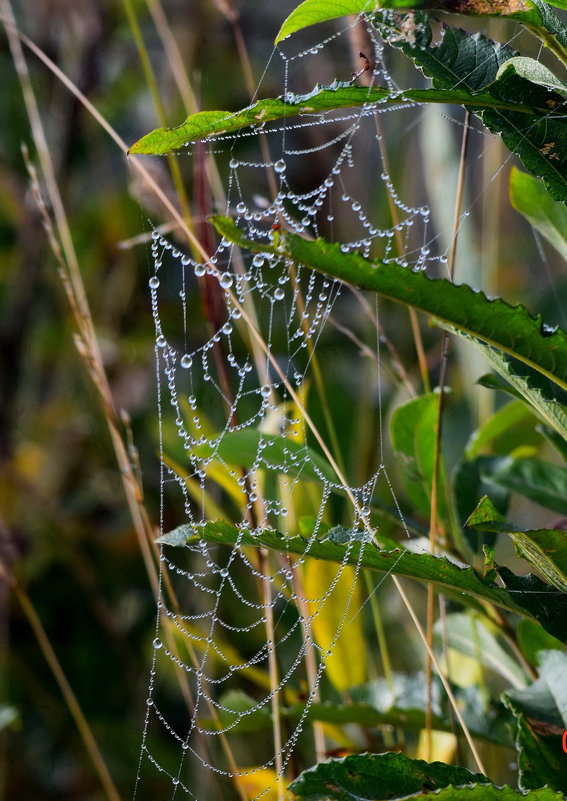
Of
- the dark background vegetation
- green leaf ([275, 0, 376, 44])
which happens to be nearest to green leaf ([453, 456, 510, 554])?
green leaf ([275, 0, 376, 44])

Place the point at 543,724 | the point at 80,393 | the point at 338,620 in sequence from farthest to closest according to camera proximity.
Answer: the point at 80,393, the point at 338,620, the point at 543,724

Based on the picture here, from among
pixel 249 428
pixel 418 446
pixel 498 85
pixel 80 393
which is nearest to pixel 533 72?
pixel 498 85

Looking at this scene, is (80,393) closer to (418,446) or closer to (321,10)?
(418,446)

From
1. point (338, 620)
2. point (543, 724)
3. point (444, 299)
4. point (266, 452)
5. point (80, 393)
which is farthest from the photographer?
point (80, 393)

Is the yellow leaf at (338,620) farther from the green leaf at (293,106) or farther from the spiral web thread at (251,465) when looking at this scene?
the green leaf at (293,106)

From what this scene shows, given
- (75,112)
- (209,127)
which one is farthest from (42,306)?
(209,127)

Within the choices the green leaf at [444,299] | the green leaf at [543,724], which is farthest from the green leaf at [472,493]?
the green leaf at [444,299]

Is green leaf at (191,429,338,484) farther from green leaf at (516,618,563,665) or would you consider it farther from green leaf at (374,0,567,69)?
green leaf at (374,0,567,69)

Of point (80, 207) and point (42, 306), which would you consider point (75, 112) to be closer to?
point (80, 207)
